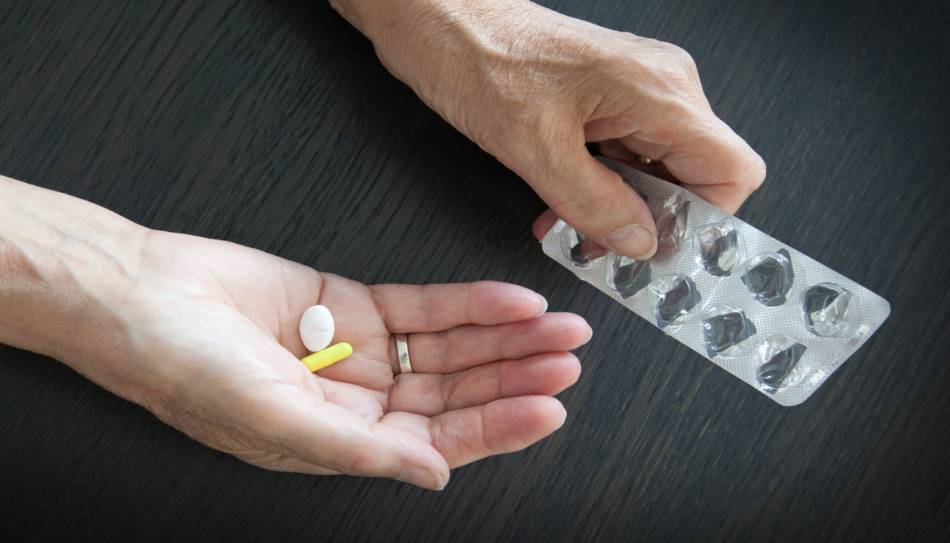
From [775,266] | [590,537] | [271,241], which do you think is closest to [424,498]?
[590,537]

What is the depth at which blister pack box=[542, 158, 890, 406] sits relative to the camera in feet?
2.51

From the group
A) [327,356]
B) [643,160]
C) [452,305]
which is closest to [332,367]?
[327,356]

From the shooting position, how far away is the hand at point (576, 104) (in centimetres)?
76

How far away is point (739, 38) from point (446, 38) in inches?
Result: 12.9

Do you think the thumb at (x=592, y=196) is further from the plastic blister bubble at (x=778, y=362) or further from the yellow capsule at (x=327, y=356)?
the yellow capsule at (x=327, y=356)

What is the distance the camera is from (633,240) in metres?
0.78

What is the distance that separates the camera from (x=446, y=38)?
0.82 meters

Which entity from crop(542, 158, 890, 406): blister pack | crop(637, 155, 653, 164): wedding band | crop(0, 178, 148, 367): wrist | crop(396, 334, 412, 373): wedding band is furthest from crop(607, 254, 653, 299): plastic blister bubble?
crop(0, 178, 148, 367): wrist

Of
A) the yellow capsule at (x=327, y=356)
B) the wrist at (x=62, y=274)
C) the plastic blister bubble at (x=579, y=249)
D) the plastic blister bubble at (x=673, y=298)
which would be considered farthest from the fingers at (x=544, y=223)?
the wrist at (x=62, y=274)

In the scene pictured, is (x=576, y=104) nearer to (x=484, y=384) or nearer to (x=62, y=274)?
(x=484, y=384)

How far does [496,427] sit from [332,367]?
6.9 inches

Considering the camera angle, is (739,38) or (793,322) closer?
(793,322)

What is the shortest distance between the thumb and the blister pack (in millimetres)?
29

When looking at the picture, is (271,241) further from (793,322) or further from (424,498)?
(793,322)
